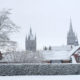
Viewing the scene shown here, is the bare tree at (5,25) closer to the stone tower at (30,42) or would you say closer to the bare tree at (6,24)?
the bare tree at (6,24)

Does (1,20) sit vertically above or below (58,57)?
above

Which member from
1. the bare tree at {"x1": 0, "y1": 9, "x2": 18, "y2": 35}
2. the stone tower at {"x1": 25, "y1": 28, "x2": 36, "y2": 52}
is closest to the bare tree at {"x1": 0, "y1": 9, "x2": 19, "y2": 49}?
the bare tree at {"x1": 0, "y1": 9, "x2": 18, "y2": 35}

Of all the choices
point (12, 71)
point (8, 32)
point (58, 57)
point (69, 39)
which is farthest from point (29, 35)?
point (12, 71)

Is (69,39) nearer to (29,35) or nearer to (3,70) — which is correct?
(29,35)

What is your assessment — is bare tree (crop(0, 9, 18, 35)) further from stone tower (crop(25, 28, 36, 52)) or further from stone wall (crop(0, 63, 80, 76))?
stone tower (crop(25, 28, 36, 52))

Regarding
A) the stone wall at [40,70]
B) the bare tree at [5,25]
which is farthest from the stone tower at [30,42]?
the stone wall at [40,70]

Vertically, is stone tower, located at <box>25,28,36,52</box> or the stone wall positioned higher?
stone tower, located at <box>25,28,36,52</box>

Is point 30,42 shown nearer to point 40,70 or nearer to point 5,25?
point 5,25

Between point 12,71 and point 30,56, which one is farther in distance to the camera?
point 30,56

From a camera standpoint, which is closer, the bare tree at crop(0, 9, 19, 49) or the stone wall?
the stone wall

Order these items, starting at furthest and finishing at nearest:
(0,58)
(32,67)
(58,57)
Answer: (58,57), (0,58), (32,67)

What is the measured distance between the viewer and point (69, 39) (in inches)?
4545

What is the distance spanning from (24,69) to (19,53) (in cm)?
1867

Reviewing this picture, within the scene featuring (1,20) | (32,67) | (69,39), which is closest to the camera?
(32,67)
